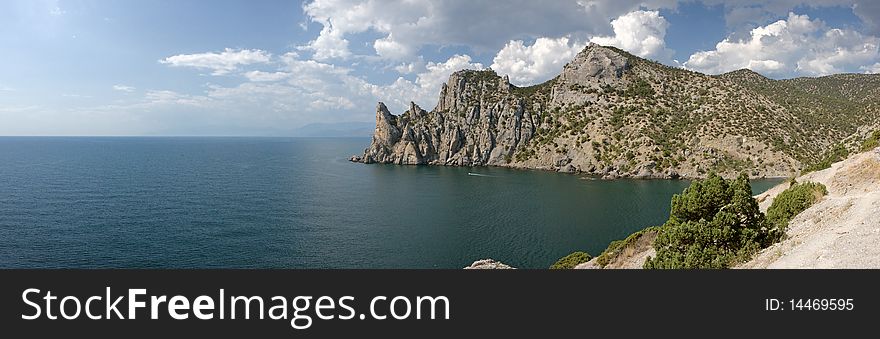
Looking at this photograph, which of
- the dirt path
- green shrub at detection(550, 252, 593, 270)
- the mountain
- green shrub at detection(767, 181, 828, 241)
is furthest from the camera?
the mountain

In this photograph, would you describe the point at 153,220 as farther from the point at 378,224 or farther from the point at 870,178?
the point at 870,178

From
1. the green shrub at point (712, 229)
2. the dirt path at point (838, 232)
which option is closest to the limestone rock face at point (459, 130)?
the dirt path at point (838, 232)

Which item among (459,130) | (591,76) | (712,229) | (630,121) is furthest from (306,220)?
(591,76)

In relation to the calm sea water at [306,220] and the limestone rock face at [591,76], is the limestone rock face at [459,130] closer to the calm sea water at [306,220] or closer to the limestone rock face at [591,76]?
the limestone rock face at [591,76]

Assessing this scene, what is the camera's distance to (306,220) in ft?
225

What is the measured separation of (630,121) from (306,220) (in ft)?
380

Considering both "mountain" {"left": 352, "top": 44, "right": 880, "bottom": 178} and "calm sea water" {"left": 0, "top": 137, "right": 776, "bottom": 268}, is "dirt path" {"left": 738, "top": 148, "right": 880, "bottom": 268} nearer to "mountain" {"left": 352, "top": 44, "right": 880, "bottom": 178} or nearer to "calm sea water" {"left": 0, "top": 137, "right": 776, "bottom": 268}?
"calm sea water" {"left": 0, "top": 137, "right": 776, "bottom": 268}

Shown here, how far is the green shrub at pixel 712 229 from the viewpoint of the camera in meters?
23.0

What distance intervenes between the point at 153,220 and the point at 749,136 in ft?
457

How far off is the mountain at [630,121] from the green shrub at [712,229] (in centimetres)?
10513

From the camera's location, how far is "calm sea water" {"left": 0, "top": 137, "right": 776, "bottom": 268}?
50969 mm

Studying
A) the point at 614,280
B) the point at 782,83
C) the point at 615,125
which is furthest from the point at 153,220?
the point at 782,83

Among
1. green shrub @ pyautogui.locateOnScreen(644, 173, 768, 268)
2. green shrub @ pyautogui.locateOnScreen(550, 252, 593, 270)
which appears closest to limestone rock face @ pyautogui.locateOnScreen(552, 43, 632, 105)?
green shrub @ pyautogui.locateOnScreen(550, 252, 593, 270)

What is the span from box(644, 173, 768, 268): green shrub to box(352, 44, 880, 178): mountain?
10513cm
